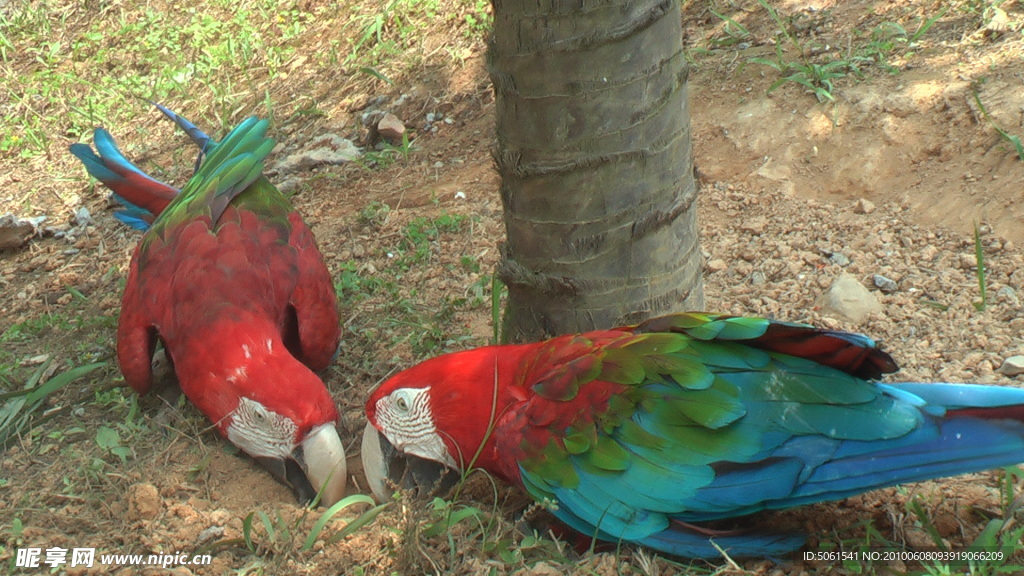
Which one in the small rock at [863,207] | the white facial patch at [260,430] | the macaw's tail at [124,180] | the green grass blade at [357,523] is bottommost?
the green grass blade at [357,523]

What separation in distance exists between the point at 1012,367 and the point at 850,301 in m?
0.47

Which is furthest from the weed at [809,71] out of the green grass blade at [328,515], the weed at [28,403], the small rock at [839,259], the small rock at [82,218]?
the small rock at [82,218]

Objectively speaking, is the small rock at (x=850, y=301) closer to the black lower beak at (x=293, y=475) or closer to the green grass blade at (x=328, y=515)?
the green grass blade at (x=328, y=515)

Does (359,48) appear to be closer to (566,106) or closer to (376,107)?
(376,107)

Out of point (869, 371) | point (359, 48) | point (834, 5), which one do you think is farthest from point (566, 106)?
point (359, 48)

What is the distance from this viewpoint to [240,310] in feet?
7.99

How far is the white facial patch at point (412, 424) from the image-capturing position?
2.04 m

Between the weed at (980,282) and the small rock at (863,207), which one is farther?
the small rock at (863,207)

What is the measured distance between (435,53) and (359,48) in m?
0.47

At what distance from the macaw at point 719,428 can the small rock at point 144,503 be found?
2.52 feet

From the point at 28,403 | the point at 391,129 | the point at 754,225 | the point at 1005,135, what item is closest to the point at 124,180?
the point at 28,403

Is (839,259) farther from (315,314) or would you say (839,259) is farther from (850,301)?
(315,314)

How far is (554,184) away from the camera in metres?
2.00

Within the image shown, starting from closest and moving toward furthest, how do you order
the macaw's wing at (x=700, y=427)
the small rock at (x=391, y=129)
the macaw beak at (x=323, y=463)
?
1. the macaw's wing at (x=700, y=427)
2. the macaw beak at (x=323, y=463)
3. the small rock at (x=391, y=129)
